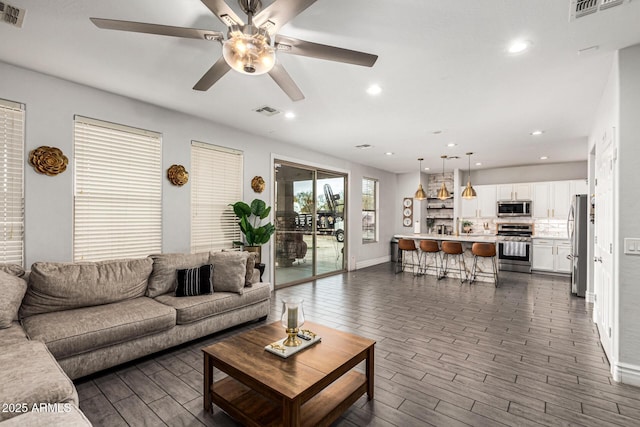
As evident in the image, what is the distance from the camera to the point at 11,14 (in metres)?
2.18

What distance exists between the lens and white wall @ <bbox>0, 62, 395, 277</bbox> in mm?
3092

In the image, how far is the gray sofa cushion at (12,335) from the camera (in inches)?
83.9

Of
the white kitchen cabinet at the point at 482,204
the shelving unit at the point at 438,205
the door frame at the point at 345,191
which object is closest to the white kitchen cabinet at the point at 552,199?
the white kitchen cabinet at the point at 482,204

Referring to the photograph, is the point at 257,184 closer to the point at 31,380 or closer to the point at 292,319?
the point at 292,319

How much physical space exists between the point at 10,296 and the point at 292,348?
7.66 feet

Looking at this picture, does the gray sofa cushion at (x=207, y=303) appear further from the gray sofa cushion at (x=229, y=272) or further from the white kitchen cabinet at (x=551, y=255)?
the white kitchen cabinet at (x=551, y=255)

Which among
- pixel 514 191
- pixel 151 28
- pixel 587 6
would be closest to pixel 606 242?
pixel 587 6

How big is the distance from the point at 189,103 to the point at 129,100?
0.70 m

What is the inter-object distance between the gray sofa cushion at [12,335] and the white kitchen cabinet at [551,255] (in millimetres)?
9077

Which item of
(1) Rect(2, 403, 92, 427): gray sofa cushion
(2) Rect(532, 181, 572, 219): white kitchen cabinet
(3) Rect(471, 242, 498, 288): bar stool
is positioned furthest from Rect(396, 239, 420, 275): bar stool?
(1) Rect(2, 403, 92, 427): gray sofa cushion

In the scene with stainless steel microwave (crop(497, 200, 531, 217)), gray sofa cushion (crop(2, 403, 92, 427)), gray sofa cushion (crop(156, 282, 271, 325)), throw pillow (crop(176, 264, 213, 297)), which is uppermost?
stainless steel microwave (crop(497, 200, 531, 217))

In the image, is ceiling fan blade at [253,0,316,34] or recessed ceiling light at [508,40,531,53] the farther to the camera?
recessed ceiling light at [508,40,531,53]

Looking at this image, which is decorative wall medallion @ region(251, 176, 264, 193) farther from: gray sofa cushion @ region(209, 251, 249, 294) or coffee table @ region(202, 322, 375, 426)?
coffee table @ region(202, 322, 375, 426)

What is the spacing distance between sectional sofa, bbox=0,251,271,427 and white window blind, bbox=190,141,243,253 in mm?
805
